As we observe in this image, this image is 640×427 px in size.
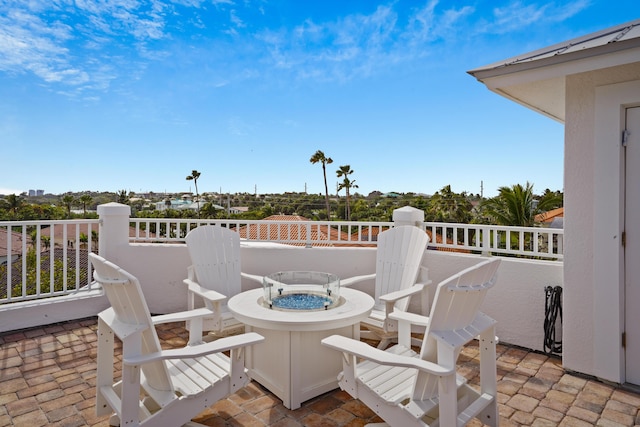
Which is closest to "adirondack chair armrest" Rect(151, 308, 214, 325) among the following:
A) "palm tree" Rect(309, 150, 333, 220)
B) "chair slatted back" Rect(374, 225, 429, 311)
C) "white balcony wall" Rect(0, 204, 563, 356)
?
"chair slatted back" Rect(374, 225, 429, 311)

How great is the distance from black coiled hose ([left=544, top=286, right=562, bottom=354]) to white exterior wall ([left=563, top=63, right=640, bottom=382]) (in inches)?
8.8

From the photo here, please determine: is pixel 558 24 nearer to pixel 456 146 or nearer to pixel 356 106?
pixel 356 106

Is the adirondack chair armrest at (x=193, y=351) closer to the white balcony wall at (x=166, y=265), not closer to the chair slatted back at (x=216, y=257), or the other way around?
the chair slatted back at (x=216, y=257)

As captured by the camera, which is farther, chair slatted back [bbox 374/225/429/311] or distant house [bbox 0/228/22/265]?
distant house [bbox 0/228/22/265]

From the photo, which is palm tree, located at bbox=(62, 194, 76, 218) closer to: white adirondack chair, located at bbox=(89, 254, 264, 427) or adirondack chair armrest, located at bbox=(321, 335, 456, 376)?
white adirondack chair, located at bbox=(89, 254, 264, 427)

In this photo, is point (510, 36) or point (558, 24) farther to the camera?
point (510, 36)

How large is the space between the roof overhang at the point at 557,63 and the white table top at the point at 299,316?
2247mm

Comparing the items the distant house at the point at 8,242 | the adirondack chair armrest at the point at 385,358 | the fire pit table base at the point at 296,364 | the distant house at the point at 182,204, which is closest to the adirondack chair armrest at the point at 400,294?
the fire pit table base at the point at 296,364

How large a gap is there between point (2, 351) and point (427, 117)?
Result: 1635cm

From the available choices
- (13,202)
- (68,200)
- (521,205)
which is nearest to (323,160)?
(68,200)

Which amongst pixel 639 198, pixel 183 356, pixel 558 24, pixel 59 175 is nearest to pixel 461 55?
pixel 558 24

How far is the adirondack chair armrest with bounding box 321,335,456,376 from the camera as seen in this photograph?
5.67 feet

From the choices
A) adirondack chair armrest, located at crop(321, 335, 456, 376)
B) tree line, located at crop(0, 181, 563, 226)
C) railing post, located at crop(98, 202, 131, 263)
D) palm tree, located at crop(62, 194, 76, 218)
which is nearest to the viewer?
adirondack chair armrest, located at crop(321, 335, 456, 376)

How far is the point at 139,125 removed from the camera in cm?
1731
